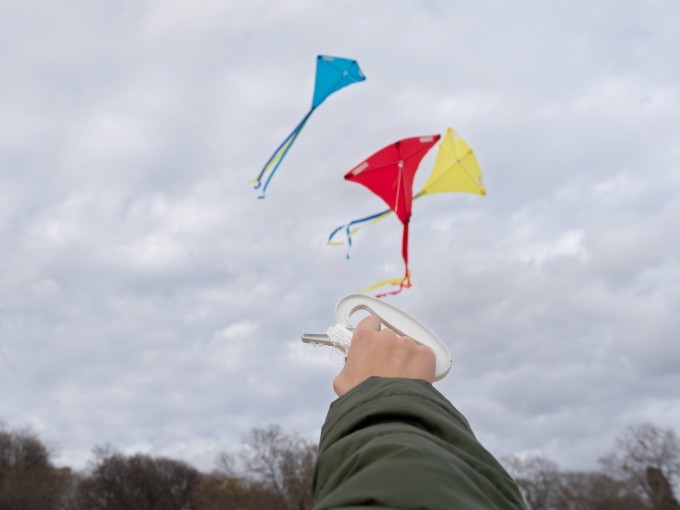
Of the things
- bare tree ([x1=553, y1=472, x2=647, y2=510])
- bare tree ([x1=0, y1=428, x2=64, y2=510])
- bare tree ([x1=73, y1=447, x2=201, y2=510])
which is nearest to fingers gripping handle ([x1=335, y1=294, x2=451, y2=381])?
bare tree ([x1=0, y1=428, x2=64, y2=510])

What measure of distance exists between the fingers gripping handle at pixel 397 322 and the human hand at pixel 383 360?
0.15 m

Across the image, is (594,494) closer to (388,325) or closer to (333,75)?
(333,75)

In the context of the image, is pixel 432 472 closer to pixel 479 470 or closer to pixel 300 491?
pixel 479 470

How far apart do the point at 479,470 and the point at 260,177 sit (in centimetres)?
1079

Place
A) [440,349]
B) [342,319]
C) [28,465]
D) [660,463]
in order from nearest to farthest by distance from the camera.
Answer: [440,349]
[342,319]
[660,463]
[28,465]

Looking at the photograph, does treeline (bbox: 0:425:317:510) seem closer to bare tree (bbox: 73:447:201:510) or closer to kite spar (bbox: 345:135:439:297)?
bare tree (bbox: 73:447:201:510)

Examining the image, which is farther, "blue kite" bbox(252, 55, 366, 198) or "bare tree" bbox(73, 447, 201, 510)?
"bare tree" bbox(73, 447, 201, 510)

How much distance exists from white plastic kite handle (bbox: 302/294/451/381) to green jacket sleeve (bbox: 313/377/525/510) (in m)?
0.42

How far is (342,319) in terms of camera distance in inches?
80.1

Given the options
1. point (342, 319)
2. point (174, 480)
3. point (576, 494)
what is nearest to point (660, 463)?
point (576, 494)

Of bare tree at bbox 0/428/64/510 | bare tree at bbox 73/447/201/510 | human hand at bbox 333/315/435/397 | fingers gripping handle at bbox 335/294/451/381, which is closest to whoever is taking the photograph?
human hand at bbox 333/315/435/397

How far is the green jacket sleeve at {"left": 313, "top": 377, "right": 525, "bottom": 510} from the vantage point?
1.02m

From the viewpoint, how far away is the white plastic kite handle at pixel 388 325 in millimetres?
1751

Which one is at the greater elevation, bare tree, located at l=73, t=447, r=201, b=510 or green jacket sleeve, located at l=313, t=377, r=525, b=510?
bare tree, located at l=73, t=447, r=201, b=510
